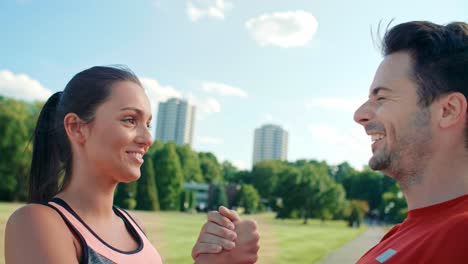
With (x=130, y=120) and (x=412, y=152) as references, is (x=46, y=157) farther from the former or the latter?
(x=412, y=152)

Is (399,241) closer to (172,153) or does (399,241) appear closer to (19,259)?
(19,259)

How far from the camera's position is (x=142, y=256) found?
2.60m

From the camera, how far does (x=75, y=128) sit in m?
2.63

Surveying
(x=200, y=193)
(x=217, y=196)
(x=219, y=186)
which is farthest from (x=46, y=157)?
(x=200, y=193)

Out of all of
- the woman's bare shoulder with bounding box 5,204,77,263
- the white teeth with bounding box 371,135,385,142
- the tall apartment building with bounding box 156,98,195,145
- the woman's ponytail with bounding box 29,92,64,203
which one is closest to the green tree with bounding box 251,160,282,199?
the white teeth with bounding box 371,135,385,142

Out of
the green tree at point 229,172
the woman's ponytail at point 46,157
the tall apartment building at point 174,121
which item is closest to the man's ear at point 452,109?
the woman's ponytail at point 46,157

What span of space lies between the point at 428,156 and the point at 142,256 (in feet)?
5.35

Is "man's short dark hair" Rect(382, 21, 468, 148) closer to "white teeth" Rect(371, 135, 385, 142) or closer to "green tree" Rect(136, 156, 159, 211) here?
"white teeth" Rect(371, 135, 385, 142)

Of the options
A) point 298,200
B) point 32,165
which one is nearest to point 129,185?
point 298,200

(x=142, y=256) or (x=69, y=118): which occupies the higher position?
(x=69, y=118)

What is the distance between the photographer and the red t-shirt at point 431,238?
1954 mm

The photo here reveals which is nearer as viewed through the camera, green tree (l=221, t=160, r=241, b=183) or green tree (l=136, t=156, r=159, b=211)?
green tree (l=136, t=156, r=159, b=211)

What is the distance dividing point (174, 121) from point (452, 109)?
192539 millimetres

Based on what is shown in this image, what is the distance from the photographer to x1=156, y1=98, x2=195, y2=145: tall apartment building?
193m
